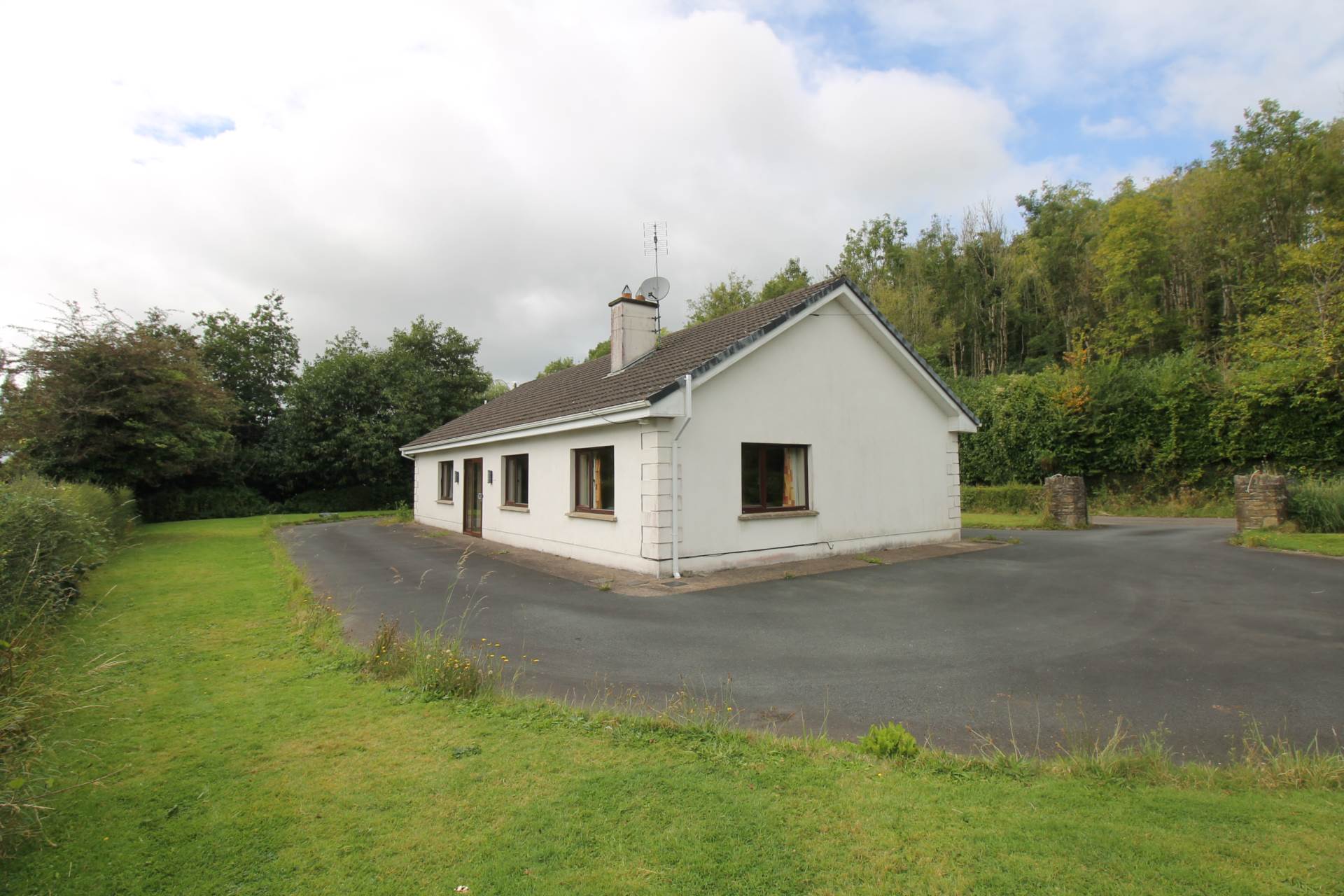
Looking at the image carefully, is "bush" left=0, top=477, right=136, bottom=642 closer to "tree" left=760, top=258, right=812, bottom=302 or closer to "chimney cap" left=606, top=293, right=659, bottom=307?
"chimney cap" left=606, top=293, right=659, bottom=307

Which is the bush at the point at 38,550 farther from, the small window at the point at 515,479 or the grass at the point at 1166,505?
the grass at the point at 1166,505

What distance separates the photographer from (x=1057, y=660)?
6152mm

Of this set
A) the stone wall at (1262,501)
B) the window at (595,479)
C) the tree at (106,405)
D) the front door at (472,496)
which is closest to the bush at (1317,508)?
the stone wall at (1262,501)

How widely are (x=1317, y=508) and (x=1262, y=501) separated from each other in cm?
118

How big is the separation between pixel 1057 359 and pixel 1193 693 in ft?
121

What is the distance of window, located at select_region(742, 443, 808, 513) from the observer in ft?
39.7

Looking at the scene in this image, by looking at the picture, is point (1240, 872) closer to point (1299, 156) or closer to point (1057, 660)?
point (1057, 660)

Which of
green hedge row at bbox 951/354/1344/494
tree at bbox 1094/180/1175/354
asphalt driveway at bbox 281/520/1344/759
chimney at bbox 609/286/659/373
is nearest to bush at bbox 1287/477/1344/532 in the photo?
asphalt driveway at bbox 281/520/1344/759

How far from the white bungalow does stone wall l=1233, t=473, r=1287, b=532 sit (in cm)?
584

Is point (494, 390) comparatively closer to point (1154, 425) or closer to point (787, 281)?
point (787, 281)

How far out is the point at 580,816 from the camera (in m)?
3.21

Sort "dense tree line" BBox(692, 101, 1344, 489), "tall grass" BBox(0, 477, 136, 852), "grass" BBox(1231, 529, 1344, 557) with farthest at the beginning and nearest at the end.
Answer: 1. "dense tree line" BBox(692, 101, 1344, 489)
2. "grass" BBox(1231, 529, 1344, 557)
3. "tall grass" BBox(0, 477, 136, 852)

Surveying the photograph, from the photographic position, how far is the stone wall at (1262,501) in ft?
46.6

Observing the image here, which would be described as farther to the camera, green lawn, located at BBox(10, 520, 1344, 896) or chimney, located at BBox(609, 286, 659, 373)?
chimney, located at BBox(609, 286, 659, 373)
